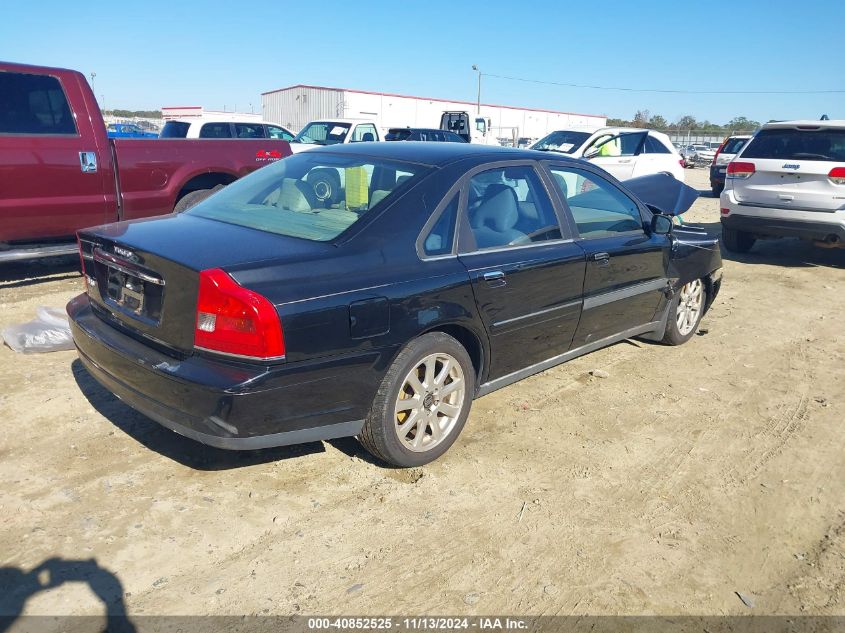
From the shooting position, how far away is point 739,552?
2.91 m

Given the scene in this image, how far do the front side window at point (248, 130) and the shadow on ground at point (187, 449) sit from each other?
39.9 feet

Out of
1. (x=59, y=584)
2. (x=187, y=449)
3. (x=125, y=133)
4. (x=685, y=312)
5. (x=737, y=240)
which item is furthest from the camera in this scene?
(x=125, y=133)

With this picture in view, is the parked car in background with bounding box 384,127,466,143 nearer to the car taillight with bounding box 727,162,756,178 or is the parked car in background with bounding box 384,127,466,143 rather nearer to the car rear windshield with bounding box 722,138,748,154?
the car rear windshield with bounding box 722,138,748,154

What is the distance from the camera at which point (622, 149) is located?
1271 centimetres

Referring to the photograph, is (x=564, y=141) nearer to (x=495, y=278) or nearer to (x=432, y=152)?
(x=432, y=152)

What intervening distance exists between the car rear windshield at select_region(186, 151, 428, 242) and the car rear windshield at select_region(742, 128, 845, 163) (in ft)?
22.0

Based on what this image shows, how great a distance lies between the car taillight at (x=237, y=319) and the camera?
2.68 meters

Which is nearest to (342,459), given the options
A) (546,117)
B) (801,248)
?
(801,248)

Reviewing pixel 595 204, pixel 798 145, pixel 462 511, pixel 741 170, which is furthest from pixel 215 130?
pixel 462 511

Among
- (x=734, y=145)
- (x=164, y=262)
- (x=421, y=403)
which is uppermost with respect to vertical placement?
(x=734, y=145)

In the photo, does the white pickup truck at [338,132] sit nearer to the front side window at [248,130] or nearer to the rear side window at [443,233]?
the front side window at [248,130]

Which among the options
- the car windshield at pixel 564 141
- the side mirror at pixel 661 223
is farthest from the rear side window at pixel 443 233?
the car windshield at pixel 564 141

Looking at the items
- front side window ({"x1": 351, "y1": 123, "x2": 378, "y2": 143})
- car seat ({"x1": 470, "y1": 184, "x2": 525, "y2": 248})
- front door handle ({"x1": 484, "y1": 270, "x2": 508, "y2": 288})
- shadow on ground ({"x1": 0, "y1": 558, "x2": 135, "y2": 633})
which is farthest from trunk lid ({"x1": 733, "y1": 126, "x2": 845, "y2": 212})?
front side window ({"x1": 351, "y1": 123, "x2": 378, "y2": 143})

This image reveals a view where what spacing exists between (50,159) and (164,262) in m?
3.95
